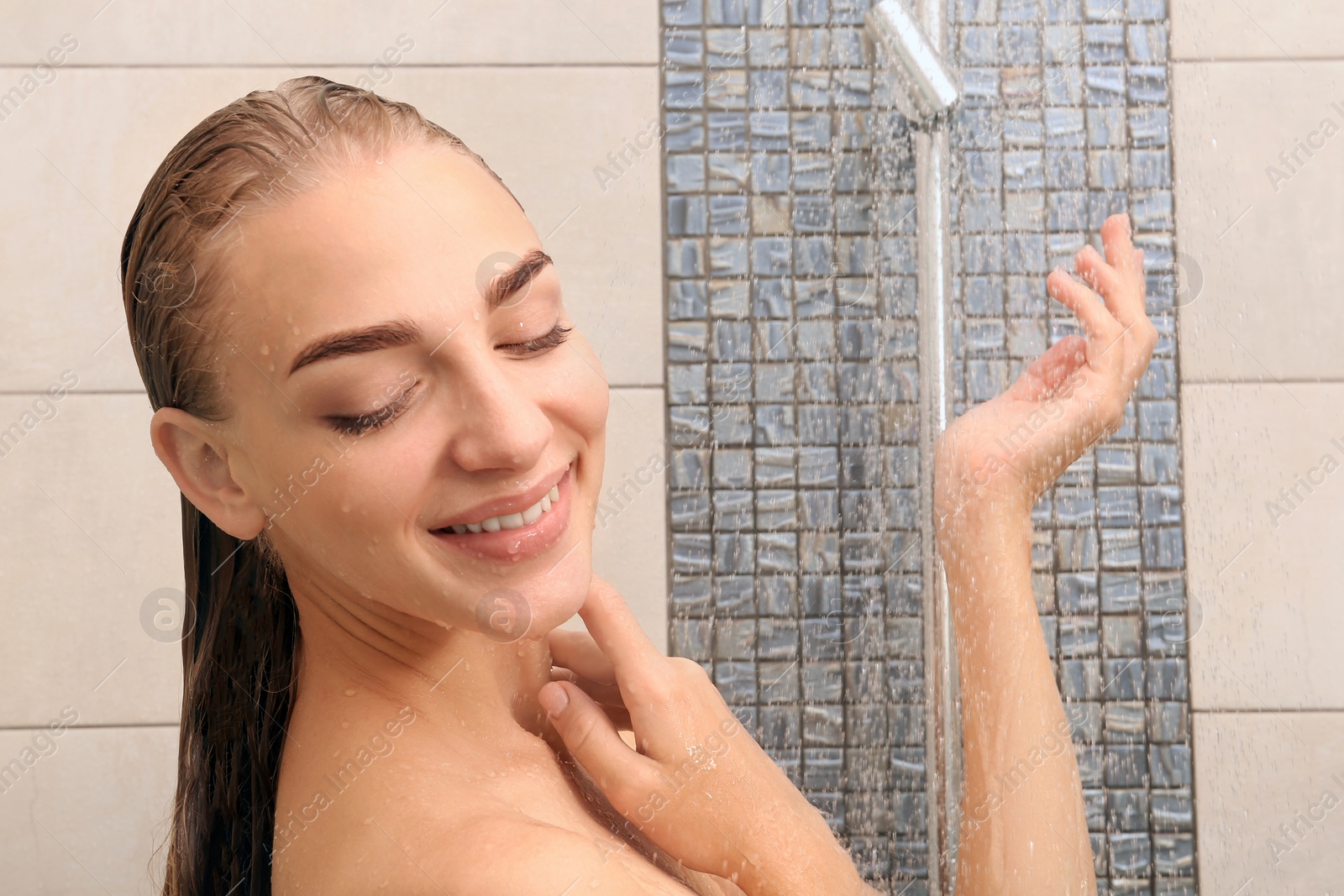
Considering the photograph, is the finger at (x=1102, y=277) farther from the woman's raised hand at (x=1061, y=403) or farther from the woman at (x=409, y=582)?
the woman at (x=409, y=582)

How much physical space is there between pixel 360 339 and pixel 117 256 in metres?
0.63

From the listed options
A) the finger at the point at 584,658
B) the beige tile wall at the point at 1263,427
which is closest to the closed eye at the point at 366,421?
the finger at the point at 584,658

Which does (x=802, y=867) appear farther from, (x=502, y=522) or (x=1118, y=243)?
(x=1118, y=243)

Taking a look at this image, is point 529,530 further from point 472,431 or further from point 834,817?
point 834,817

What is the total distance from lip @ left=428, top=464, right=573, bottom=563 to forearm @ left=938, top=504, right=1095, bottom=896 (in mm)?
335

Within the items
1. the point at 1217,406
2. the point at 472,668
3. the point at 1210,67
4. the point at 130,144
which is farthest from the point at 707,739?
the point at 130,144

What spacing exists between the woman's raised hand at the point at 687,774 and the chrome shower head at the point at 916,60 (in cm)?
46

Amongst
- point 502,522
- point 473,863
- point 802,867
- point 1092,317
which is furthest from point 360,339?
point 1092,317

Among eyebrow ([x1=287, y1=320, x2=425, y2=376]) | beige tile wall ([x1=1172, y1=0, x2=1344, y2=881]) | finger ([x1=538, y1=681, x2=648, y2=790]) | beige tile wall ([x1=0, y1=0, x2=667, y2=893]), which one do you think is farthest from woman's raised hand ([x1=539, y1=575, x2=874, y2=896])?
beige tile wall ([x1=1172, y1=0, x2=1344, y2=881])

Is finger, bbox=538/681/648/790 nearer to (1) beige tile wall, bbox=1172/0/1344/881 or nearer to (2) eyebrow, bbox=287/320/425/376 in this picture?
(2) eyebrow, bbox=287/320/425/376

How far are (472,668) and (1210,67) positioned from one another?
27.4 inches

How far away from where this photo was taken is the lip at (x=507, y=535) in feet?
1.58

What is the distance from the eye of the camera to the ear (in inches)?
19.8

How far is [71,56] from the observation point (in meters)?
0.94
